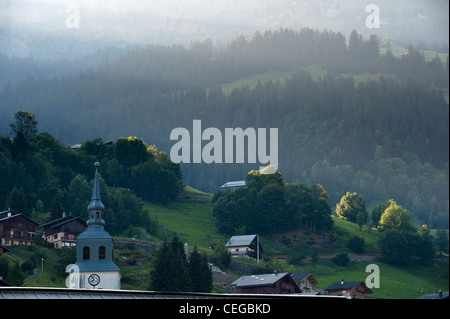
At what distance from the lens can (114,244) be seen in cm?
6191

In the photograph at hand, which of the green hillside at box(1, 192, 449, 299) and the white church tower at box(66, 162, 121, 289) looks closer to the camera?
the white church tower at box(66, 162, 121, 289)

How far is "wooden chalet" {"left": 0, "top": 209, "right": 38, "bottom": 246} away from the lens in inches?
2327

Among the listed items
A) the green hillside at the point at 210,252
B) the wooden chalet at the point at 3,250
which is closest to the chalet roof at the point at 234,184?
the green hillside at the point at 210,252

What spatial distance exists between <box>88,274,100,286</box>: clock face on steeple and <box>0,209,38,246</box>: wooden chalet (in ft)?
24.0

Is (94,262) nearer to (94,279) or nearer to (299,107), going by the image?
(94,279)

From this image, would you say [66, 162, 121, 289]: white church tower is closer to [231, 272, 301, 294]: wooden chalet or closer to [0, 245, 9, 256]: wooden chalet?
[0, 245, 9, 256]: wooden chalet

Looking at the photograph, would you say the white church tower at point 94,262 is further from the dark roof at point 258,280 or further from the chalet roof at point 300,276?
the chalet roof at point 300,276

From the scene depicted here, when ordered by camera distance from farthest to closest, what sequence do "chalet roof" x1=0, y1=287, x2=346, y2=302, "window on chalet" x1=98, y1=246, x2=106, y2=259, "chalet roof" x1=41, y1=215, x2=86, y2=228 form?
"chalet roof" x1=41, y1=215, x2=86, y2=228
"window on chalet" x1=98, y1=246, x2=106, y2=259
"chalet roof" x1=0, y1=287, x2=346, y2=302

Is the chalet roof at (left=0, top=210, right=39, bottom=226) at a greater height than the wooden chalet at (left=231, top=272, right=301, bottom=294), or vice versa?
the chalet roof at (left=0, top=210, right=39, bottom=226)

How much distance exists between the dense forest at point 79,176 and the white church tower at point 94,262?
5606mm

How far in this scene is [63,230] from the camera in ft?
203

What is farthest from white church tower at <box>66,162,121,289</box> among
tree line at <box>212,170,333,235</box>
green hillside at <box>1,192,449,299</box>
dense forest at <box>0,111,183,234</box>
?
tree line at <box>212,170,333,235</box>
